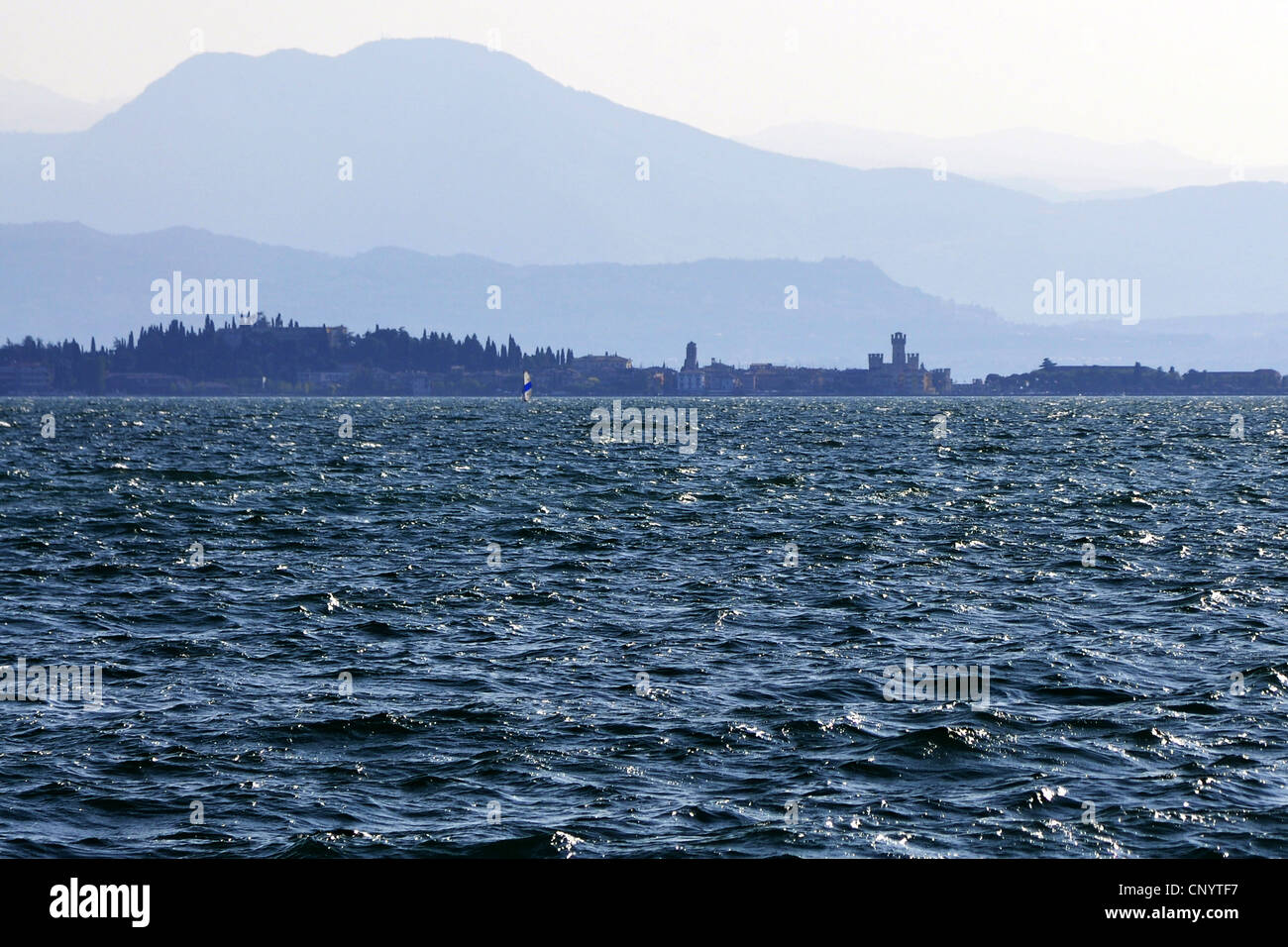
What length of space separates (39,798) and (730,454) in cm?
8573

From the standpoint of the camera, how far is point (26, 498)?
6241cm

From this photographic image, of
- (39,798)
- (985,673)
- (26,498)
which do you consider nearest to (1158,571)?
(985,673)
